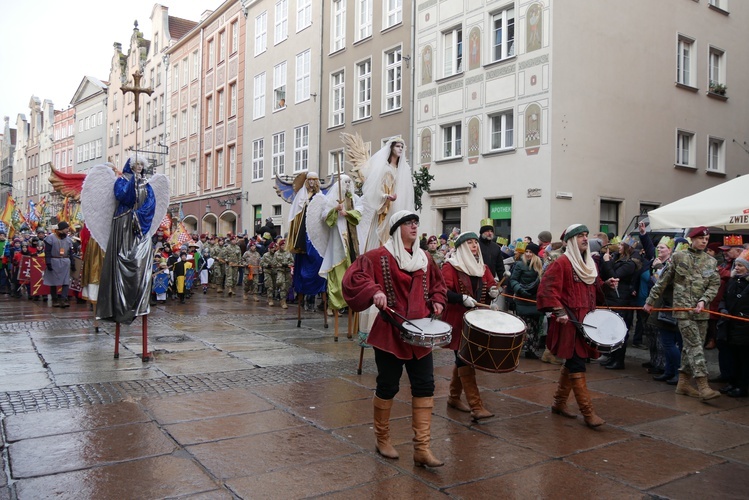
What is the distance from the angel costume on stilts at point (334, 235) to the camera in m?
9.97

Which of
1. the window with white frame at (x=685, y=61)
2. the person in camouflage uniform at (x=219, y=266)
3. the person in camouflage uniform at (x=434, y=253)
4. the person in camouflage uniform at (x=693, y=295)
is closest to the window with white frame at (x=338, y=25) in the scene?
the person in camouflage uniform at (x=219, y=266)

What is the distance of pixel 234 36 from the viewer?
39375 millimetres

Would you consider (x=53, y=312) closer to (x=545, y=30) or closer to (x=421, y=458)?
(x=421, y=458)

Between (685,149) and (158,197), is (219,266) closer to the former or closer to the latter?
(158,197)

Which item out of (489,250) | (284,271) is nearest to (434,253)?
(284,271)

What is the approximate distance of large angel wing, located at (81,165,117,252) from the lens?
7.99 metres

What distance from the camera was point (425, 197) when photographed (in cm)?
2336

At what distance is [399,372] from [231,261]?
50.4ft

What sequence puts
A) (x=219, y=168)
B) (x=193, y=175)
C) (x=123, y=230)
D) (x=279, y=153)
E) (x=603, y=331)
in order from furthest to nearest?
(x=193, y=175) < (x=219, y=168) < (x=279, y=153) < (x=123, y=230) < (x=603, y=331)

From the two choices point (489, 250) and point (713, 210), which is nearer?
point (489, 250)

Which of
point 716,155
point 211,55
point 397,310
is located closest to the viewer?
point 397,310

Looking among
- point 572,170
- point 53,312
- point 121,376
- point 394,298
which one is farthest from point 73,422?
point 572,170

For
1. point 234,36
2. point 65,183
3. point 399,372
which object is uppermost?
point 234,36

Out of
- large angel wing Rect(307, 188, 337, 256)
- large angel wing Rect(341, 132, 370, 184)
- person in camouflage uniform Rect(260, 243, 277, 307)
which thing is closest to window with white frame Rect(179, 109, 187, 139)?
person in camouflage uniform Rect(260, 243, 277, 307)
